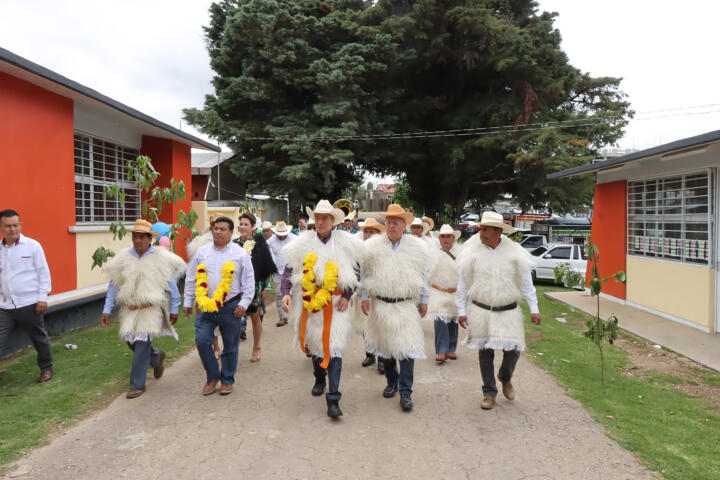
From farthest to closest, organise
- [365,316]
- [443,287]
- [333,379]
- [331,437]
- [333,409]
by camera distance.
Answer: [443,287] → [365,316] → [333,379] → [333,409] → [331,437]

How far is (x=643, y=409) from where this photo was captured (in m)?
Answer: 4.89

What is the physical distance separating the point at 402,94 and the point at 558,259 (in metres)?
11.1

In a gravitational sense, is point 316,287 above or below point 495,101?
below

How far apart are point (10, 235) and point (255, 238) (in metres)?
2.92

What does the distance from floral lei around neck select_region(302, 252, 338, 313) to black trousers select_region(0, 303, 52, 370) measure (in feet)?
11.0

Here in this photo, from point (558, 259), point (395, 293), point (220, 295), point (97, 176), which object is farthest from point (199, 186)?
point (395, 293)

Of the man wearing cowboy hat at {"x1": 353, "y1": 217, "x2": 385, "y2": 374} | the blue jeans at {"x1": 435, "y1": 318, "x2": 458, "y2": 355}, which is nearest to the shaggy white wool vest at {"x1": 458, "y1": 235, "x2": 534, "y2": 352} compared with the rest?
the man wearing cowboy hat at {"x1": 353, "y1": 217, "x2": 385, "y2": 374}

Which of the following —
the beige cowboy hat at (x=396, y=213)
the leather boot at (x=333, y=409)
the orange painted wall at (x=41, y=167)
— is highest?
the orange painted wall at (x=41, y=167)

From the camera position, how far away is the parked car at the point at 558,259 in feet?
50.6

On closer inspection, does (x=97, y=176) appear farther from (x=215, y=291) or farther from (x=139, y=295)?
(x=215, y=291)

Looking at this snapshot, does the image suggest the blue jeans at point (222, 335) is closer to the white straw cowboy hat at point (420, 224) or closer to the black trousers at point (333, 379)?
the black trousers at point (333, 379)

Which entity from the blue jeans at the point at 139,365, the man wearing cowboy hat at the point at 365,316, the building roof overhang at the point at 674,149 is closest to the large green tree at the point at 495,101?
the building roof overhang at the point at 674,149

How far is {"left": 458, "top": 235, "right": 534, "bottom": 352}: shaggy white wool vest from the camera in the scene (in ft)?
15.5

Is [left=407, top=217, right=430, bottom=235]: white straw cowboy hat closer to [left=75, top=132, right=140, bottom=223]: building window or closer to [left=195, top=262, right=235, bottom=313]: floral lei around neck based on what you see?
[left=195, top=262, right=235, bottom=313]: floral lei around neck
